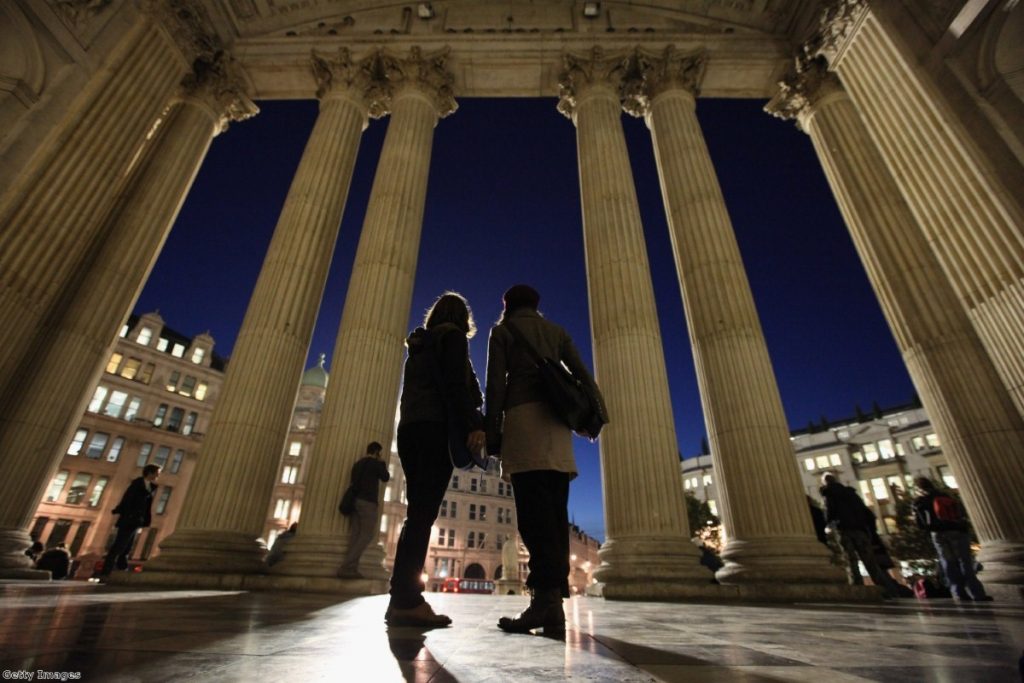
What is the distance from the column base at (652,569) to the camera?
298 inches

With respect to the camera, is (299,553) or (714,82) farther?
(714,82)

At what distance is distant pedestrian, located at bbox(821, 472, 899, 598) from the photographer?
8227 mm

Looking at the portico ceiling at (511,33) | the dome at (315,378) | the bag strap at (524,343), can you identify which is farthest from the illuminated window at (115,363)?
the bag strap at (524,343)

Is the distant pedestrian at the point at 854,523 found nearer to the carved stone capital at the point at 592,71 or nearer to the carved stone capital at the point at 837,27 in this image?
the carved stone capital at the point at 837,27

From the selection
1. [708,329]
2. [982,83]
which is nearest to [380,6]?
[708,329]

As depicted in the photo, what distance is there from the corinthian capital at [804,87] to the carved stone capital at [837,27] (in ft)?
2.89

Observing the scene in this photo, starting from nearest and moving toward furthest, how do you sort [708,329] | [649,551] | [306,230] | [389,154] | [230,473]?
[649,551], [230,473], [708,329], [306,230], [389,154]

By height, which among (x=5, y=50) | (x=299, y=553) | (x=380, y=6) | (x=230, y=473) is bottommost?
(x=299, y=553)

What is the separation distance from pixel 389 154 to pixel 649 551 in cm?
1130

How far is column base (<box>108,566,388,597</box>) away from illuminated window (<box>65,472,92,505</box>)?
3672 centimetres

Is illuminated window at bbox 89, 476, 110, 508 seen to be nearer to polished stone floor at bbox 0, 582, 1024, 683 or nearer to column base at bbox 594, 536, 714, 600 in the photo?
column base at bbox 594, 536, 714, 600

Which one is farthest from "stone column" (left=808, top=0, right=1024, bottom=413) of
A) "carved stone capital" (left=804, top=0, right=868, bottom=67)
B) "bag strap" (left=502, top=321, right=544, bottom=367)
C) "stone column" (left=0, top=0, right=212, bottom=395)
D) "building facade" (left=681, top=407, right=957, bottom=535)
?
"building facade" (left=681, top=407, right=957, bottom=535)

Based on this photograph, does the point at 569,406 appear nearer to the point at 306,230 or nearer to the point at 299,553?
Result: the point at 299,553

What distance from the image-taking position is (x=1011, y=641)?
2561mm
